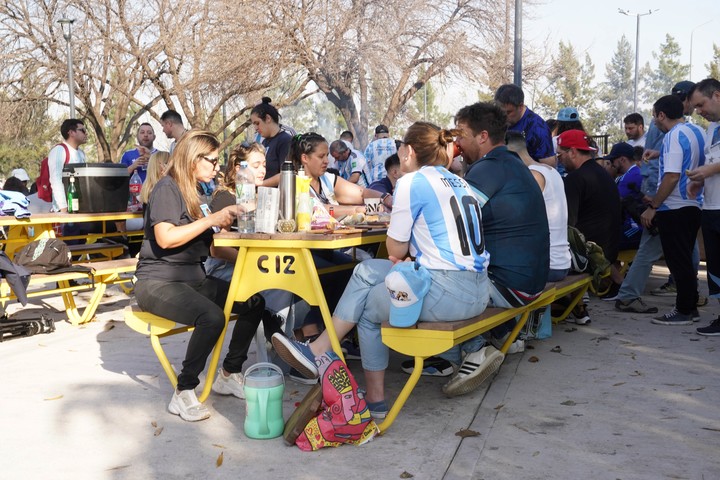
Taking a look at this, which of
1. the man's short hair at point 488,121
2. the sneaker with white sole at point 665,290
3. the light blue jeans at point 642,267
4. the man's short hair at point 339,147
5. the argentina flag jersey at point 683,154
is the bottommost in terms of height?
the sneaker with white sole at point 665,290

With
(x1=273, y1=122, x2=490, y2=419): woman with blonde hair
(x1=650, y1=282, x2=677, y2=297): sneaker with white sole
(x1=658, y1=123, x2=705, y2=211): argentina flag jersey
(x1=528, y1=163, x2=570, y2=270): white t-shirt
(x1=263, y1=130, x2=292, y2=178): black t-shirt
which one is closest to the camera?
(x1=273, y1=122, x2=490, y2=419): woman with blonde hair

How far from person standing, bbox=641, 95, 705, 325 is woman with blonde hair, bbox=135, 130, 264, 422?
12.1 ft

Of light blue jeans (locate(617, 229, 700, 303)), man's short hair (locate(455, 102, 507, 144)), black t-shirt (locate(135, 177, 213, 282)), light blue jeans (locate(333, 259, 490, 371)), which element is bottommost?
light blue jeans (locate(617, 229, 700, 303))

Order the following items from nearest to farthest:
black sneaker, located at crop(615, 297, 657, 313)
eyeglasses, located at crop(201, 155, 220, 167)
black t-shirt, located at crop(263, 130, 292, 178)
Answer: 1. eyeglasses, located at crop(201, 155, 220, 167)
2. black sneaker, located at crop(615, 297, 657, 313)
3. black t-shirt, located at crop(263, 130, 292, 178)

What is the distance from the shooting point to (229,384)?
4.25 m

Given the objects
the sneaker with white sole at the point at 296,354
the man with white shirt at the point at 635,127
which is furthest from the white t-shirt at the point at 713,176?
the sneaker with white sole at the point at 296,354

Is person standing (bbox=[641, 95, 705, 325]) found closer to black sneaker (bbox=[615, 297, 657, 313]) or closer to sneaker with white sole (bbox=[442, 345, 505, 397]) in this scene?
black sneaker (bbox=[615, 297, 657, 313])

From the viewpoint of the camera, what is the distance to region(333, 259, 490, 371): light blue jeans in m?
3.69

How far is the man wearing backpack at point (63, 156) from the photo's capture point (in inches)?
309

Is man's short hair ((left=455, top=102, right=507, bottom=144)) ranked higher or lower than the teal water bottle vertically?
higher

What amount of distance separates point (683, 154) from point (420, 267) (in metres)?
3.42

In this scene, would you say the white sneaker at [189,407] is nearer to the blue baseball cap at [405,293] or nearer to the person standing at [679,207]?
the blue baseball cap at [405,293]

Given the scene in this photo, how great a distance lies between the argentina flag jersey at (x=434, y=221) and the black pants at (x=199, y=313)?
3.33ft

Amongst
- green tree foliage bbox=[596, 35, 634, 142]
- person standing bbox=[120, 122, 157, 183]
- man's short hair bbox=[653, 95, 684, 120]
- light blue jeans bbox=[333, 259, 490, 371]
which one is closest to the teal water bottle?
light blue jeans bbox=[333, 259, 490, 371]
